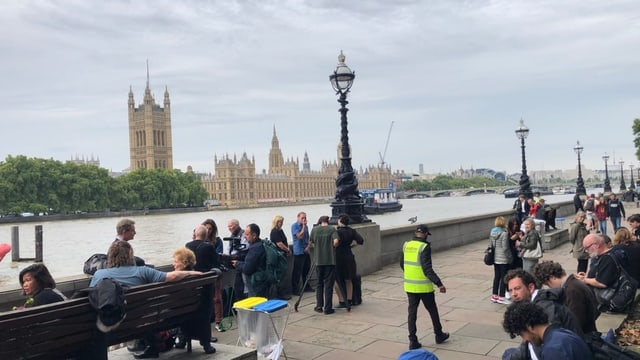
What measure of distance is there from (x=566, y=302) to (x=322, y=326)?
12.9 feet

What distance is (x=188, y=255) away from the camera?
19.4 feet

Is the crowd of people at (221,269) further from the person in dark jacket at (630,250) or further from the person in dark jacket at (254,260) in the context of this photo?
the person in dark jacket at (630,250)

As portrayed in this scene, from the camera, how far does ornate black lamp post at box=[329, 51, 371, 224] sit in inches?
468

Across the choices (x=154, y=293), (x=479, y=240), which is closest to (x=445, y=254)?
(x=479, y=240)

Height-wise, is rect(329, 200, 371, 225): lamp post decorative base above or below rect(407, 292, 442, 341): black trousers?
above

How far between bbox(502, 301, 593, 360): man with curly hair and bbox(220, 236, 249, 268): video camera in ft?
17.0

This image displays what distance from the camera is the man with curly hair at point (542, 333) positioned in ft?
10.3

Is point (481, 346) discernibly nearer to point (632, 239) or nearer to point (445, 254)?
point (632, 239)

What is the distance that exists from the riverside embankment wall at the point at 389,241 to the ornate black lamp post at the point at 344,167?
52 cm

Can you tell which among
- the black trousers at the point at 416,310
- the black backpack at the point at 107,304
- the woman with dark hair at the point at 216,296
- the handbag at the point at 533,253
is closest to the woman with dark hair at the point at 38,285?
the black backpack at the point at 107,304

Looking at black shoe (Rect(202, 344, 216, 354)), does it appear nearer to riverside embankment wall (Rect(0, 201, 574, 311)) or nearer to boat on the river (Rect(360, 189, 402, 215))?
riverside embankment wall (Rect(0, 201, 574, 311))

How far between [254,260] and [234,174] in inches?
6138

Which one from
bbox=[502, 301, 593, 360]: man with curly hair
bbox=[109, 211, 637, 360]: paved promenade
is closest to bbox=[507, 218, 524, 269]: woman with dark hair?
bbox=[109, 211, 637, 360]: paved promenade

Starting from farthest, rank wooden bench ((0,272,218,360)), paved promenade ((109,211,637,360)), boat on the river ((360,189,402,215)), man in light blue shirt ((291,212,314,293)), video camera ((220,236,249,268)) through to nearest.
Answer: boat on the river ((360,189,402,215)) → man in light blue shirt ((291,212,314,293)) → video camera ((220,236,249,268)) → paved promenade ((109,211,637,360)) → wooden bench ((0,272,218,360))
